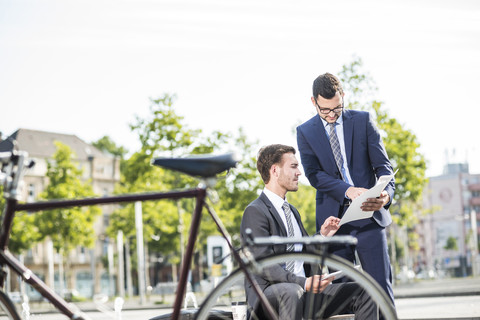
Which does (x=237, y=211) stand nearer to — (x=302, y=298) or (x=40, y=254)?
(x=302, y=298)

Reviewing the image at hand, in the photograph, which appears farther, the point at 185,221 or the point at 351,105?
the point at 185,221

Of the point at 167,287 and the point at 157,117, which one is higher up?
the point at 157,117

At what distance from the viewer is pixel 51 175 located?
120ft

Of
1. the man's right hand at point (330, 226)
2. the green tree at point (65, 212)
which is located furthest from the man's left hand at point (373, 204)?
the green tree at point (65, 212)

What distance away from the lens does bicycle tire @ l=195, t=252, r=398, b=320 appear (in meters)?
2.70

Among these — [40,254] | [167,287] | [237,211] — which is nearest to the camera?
[237,211]

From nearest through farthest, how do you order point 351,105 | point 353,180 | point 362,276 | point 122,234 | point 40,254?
1. point 362,276
2. point 353,180
3. point 351,105
4. point 122,234
5. point 40,254

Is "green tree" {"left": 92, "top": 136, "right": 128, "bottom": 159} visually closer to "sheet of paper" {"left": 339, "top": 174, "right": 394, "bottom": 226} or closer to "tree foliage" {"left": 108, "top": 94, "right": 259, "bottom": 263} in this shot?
"tree foliage" {"left": 108, "top": 94, "right": 259, "bottom": 263}

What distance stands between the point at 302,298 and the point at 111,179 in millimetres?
78905

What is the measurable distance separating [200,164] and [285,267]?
98 centimetres

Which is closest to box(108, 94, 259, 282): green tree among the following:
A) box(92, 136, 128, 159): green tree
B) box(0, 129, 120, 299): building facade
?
box(0, 129, 120, 299): building facade

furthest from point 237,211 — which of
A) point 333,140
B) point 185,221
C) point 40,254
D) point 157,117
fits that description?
point 40,254

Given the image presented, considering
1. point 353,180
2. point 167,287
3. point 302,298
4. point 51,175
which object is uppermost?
point 51,175

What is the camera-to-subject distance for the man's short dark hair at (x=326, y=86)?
430 cm
